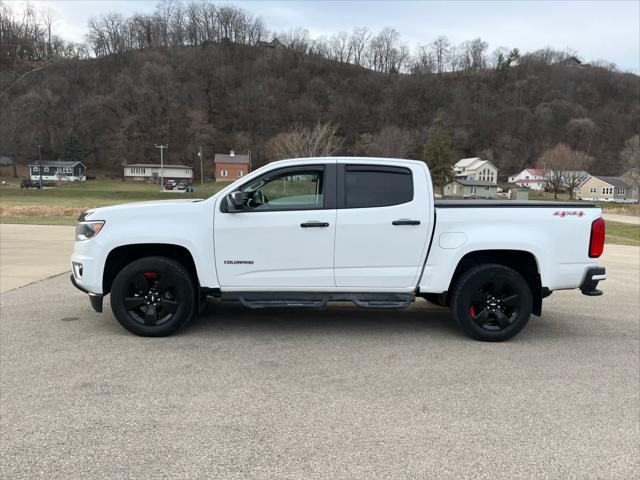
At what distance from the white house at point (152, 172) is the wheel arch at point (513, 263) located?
99093 mm

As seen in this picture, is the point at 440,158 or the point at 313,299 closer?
the point at 313,299

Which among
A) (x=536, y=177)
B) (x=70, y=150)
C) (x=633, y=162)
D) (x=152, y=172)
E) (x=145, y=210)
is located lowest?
(x=145, y=210)

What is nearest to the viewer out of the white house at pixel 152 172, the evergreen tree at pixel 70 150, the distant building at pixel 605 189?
the white house at pixel 152 172

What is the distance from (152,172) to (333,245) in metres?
105

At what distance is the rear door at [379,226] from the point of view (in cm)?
500

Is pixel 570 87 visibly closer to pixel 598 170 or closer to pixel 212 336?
pixel 598 170

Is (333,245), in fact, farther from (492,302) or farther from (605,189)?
(605,189)

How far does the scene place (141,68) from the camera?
5226 inches

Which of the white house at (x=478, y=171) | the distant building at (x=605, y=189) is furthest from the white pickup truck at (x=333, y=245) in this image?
the white house at (x=478, y=171)

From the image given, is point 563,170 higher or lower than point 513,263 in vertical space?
higher

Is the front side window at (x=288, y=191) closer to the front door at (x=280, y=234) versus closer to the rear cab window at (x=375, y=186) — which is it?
the front door at (x=280, y=234)

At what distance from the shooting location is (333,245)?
5012 mm

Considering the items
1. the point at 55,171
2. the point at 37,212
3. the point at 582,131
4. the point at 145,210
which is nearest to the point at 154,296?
the point at 145,210

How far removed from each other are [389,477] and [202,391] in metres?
1.72
